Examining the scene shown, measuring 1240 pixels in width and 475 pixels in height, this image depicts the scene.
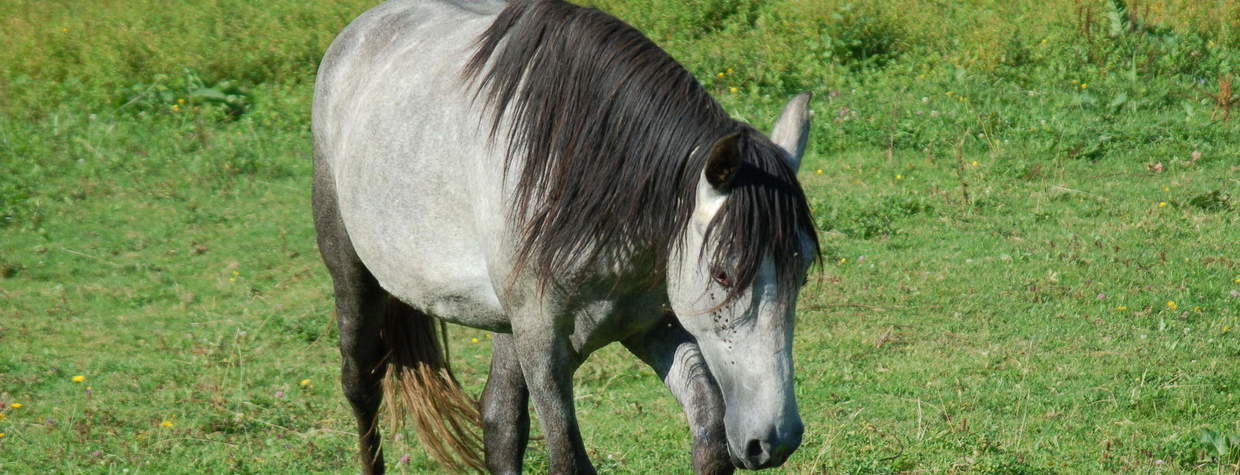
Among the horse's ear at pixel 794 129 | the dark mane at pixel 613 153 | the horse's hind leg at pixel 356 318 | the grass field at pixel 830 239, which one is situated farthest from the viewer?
the grass field at pixel 830 239

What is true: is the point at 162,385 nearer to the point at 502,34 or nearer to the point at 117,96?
the point at 502,34

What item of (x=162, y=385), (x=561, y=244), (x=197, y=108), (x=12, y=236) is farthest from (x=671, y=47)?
(x=561, y=244)

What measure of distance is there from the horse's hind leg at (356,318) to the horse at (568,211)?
0.06 ft

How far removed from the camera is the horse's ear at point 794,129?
3156 mm

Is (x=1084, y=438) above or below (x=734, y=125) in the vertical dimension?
below

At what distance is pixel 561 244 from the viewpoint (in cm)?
314

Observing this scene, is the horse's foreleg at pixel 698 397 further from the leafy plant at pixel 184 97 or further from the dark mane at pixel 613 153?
the leafy plant at pixel 184 97

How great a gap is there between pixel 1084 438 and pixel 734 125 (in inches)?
94.6

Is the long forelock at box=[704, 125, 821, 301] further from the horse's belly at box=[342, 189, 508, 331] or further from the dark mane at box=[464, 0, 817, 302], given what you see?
the horse's belly at box=[342, 189, 508, 331]

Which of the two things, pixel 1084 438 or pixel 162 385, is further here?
pixel 162 385

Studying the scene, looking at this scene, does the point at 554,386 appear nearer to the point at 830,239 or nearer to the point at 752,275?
the point at 752,275

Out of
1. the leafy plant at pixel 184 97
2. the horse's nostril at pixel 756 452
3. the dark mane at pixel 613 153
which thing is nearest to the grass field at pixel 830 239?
the leafy plant at pixel 184 97

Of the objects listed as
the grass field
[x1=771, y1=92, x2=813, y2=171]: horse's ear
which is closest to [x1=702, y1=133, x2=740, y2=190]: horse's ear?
[x1=771, y1=92, x2=813, y2=171]: horse's ear

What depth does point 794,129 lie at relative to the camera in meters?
3.18
